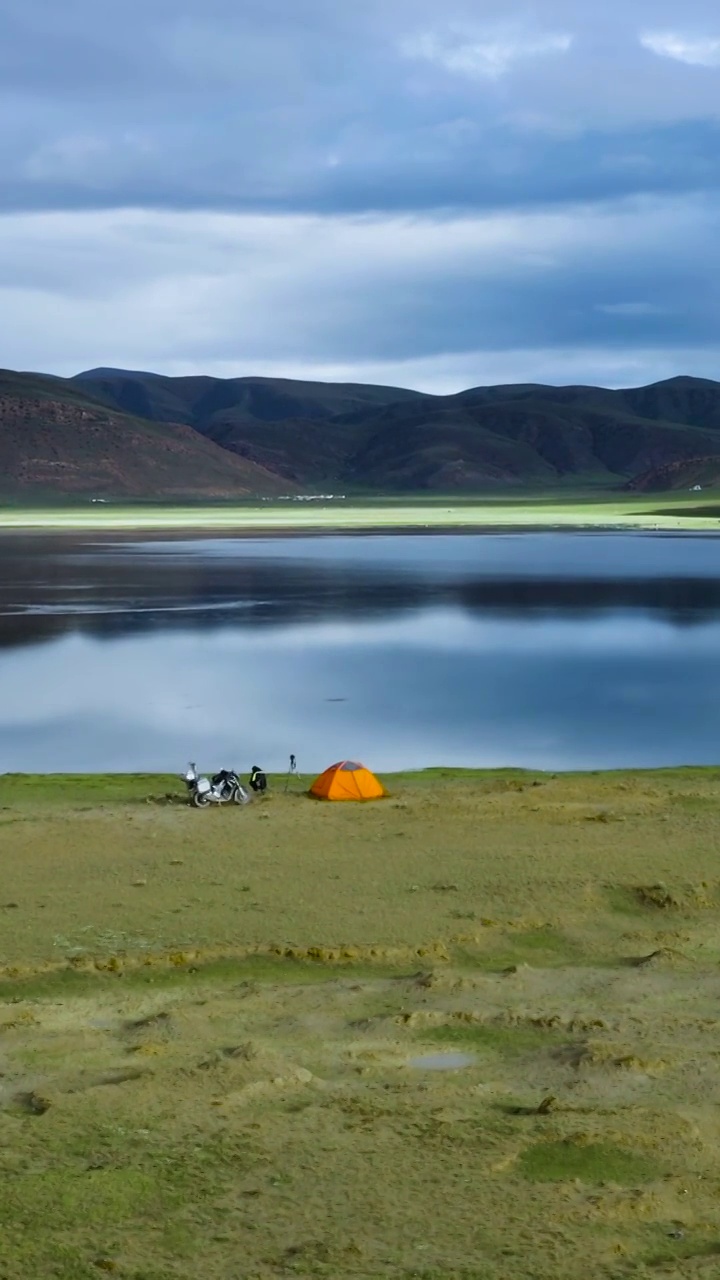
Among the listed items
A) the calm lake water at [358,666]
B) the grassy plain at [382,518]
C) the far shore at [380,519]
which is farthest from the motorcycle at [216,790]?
the grassy plain at [382,518]

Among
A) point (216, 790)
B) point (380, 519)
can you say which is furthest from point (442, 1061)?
point (380, 519)

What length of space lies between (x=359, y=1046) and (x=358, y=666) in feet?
67.9

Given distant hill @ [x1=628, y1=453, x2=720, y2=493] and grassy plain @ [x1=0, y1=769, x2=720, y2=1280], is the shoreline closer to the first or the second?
grassy plain @ [x1=0, y1=769, x2=720, y2=1280]

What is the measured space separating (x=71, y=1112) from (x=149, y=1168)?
737 mm

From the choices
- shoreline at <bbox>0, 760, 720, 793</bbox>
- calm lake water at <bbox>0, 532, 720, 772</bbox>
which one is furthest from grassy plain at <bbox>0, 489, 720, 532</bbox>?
shoreline at <bbox>0, 760, 720, 793</bbox>

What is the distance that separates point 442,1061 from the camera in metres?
8.21

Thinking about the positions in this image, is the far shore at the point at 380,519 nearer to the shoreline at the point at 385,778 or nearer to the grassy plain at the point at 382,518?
the grassy plain at the point at 382,518

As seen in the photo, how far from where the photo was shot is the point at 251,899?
11.5 m

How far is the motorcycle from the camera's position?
15.0 m

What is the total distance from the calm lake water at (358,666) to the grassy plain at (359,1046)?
6.32 metres

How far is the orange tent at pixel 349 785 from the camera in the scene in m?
15.5

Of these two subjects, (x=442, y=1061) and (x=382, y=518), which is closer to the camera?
(x=442, y=1061)

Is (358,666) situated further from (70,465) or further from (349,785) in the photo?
(70,465)

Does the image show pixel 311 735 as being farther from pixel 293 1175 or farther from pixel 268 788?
pixel 293 1175
